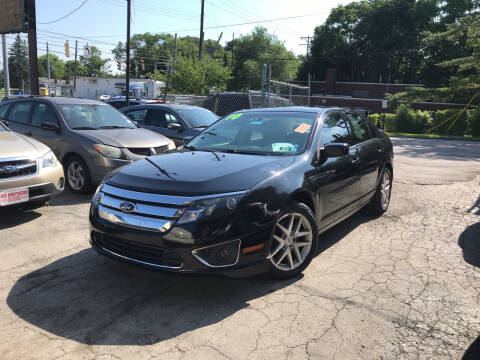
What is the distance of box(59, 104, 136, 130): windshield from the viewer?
702 cm

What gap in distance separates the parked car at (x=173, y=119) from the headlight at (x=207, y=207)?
245 inches

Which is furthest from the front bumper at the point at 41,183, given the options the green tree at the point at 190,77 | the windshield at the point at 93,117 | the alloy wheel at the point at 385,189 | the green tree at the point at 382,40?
the green tree at the point at 382,40

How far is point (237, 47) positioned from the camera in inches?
2975

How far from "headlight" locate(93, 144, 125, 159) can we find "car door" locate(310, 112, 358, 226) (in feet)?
11.7

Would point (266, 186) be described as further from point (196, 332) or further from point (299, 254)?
point (196, 332)

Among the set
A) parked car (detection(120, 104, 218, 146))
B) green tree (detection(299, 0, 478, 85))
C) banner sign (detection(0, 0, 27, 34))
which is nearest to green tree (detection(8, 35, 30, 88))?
green tree (detection(299, 0, 478, 85))

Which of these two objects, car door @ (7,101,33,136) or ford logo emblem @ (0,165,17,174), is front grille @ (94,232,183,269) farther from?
car door @ (7,101,33,136)

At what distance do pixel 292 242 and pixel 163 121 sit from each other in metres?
Result: 6.85

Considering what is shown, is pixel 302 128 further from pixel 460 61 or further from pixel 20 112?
pixel 460 61

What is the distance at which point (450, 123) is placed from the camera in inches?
945

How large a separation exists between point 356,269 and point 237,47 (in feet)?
251

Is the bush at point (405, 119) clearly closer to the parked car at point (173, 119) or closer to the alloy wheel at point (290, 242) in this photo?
the parked car at point (173, 119)

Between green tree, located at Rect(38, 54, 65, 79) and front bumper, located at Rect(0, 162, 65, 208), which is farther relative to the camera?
green tree, located at Rect(38, 54, 65, 79)

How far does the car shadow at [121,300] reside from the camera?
2.72m
